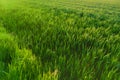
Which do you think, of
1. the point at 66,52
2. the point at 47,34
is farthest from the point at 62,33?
the point at 66,52

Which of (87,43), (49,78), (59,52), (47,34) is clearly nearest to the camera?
(49,78)

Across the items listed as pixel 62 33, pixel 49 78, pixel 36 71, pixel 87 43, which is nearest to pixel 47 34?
pixel 62 33

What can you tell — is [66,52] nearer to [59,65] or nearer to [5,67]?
[59,65]

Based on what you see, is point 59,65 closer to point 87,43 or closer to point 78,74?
point 78,74

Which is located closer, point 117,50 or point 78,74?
point 78,74

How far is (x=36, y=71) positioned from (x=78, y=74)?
316 millimetres

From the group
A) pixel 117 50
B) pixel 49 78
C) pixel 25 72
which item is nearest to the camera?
pixel 49 78

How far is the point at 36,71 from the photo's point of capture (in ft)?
5.74

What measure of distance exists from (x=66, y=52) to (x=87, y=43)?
0.44 meters

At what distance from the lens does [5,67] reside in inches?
73.5

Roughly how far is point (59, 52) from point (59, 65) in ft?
1.33

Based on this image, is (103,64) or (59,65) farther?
(103,64)

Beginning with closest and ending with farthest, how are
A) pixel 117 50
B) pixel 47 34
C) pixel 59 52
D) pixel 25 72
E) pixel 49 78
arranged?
pixel 49 78, pixel 25 72, pixel 59 52, pixel 117 50, pixel 47 34

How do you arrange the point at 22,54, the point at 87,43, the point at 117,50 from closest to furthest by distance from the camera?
the point at 22,54 < the point at 117,50 < the point at 87,43
